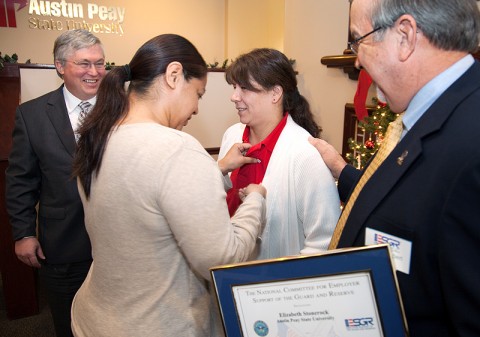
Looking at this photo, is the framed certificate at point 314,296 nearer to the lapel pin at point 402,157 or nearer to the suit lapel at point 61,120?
the lapel pin at point 402,157

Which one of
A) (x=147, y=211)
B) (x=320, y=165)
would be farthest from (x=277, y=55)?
(x=147, y=211)

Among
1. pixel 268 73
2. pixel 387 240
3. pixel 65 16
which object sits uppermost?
pixel 65 16

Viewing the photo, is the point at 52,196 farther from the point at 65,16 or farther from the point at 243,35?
the point at 243,35

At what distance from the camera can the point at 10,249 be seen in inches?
108

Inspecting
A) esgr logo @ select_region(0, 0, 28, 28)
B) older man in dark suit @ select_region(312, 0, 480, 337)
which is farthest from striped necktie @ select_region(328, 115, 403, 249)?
esgr logo @ select_region(0, 0, 28, 28)

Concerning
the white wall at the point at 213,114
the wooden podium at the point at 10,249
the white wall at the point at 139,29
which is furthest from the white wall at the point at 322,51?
the white wall at the point at 139,29

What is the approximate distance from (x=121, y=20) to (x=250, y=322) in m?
6.46

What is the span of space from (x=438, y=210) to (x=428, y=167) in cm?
9

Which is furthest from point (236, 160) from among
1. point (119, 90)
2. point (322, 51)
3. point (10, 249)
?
point (322, 51)

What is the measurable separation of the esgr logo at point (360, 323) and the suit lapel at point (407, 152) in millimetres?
173

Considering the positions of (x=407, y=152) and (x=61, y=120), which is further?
(x=61, y=120)

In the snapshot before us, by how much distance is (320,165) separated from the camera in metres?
1.47

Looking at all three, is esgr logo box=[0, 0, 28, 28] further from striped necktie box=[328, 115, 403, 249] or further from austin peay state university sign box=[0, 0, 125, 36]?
striped necktie box=[328, 115, 403, 249]

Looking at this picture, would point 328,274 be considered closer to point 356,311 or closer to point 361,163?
point 356,311
